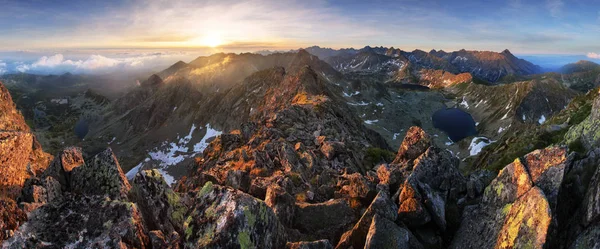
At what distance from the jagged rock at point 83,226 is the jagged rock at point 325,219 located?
9.95 meters

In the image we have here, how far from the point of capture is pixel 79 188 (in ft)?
70.3

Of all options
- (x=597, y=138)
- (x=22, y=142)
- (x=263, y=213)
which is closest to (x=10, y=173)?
(x=22, y=142)

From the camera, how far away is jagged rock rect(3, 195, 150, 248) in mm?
A: 12922

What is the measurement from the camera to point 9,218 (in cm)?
1393

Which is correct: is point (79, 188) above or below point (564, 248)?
below

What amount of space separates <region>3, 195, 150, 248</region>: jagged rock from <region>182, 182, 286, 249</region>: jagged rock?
7.92ft

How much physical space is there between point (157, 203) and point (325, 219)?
413 inches

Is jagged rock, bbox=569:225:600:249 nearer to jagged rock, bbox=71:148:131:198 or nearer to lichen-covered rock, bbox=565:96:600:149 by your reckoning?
lichen-covered rock, bbox=565:96:600:149

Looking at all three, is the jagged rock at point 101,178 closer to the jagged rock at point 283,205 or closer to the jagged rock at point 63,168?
the jagged rock at point 63,168

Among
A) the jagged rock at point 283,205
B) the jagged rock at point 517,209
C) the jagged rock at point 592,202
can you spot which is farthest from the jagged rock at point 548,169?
the jagged rock at point 283,205

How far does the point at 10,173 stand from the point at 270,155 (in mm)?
38060

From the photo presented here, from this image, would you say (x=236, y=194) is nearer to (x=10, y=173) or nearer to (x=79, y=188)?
(x=79, y=188)

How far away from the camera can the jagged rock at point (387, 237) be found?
602 inches

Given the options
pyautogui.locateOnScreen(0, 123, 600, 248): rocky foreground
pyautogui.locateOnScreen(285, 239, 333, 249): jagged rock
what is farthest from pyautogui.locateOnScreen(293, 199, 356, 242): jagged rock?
pyautogui.locateOnScreen(285, 239, 333, 249): jagged rock
